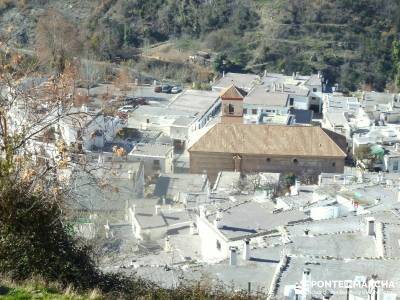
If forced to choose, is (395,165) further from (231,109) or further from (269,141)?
(231,109)

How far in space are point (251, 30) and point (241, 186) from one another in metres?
25.9

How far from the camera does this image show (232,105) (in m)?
24.0

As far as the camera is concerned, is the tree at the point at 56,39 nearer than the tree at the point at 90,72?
No

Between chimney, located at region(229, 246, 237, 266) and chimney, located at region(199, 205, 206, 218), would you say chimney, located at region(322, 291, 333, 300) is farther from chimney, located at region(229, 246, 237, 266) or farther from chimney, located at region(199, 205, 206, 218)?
chimney, located at region(199, 205, 206, 218)

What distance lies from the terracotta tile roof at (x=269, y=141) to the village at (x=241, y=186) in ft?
0.11

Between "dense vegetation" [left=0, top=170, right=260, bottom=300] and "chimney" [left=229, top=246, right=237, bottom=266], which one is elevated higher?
"dense vegetation" [left=0, top=170, right=260, bottom=300]

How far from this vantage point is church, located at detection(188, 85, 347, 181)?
21.9m

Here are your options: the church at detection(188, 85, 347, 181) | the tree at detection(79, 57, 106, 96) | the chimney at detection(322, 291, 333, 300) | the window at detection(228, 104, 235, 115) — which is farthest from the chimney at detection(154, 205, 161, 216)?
the tree at detection(79, 57, 106, 96)

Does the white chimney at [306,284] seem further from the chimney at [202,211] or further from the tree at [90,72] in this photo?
the tree at [90,72]

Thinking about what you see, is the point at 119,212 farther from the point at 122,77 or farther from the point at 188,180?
the point at 122,77

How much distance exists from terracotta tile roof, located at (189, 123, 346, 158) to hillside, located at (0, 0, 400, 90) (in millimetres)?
17215

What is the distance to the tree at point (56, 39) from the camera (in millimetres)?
36656

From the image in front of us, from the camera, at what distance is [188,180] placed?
20609 mm

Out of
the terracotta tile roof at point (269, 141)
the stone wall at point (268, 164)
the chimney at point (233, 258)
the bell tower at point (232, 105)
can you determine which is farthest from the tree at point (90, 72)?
the chimney at point (233, 258)
